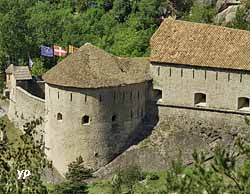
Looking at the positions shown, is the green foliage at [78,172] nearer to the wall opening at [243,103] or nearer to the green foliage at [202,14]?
the wall opening at [243,103]

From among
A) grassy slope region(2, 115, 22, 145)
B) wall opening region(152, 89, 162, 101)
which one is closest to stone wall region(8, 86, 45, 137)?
grassy slope region(2, 115, 22, 145)

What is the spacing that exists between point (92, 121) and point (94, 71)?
2.68m

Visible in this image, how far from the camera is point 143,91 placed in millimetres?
50750

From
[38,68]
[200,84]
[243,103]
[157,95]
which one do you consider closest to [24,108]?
[157,95]

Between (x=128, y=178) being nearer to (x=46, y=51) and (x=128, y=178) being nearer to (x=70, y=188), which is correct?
(x=70, y=188)

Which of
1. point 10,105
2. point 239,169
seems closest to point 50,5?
point 10,105

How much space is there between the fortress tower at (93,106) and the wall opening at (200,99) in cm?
283

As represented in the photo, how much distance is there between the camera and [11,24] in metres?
71.8

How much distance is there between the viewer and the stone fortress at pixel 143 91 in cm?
4869

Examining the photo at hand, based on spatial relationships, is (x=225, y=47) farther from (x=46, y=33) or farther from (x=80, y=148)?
(x=46, y=33)

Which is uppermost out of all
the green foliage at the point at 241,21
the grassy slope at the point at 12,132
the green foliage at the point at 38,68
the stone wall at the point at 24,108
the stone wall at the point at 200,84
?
the green foliage at the point at 241,21

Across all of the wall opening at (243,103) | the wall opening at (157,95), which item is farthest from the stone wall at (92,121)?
the wall opening at (243,103)

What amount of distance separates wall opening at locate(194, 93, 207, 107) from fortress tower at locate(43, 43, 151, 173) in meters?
2.83

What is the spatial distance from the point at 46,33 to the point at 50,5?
1090cm
